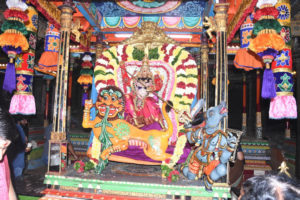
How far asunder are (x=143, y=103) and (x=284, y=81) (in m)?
2.93

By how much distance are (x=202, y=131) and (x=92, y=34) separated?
192 inches

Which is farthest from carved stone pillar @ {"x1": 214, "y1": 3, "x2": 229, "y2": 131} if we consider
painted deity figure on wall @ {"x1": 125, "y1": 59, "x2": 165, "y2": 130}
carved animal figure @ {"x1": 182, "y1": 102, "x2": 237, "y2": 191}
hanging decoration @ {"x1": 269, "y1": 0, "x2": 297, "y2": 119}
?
painted deity figure on wall @ {"x1": 125, "y1": 59, "x2": 165, "y2": 130}

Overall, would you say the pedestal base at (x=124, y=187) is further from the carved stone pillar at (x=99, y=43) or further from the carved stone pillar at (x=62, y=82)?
the carved stone pillar at (x=99, y=43)

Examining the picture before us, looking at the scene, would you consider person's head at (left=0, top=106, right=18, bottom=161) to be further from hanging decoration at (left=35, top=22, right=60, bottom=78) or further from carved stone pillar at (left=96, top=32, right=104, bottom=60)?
carved stone pillar at (left=96, top=32, right=104, bottom=60)

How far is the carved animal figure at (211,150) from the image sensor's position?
3432 millimetres

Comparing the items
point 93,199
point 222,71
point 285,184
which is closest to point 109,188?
point 93,199

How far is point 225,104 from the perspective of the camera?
3.60 metres

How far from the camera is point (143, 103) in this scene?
523 cm

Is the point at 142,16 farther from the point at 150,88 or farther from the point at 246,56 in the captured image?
the point at 246,56

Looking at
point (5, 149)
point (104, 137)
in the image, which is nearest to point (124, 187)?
point (104, 137)

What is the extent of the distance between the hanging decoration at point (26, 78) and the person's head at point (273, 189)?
4461 mm

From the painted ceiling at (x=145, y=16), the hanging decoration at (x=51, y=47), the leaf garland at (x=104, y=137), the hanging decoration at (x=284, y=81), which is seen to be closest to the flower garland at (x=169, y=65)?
the painted ceiling at (x=145, y=16)

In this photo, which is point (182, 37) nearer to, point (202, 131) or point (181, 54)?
point (181, 54)

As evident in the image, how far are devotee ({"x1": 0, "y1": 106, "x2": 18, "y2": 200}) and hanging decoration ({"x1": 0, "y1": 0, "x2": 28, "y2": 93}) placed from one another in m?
3.11
